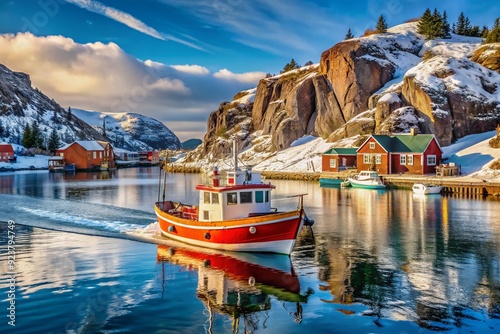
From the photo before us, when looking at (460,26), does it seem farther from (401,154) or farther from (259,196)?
(259,196)

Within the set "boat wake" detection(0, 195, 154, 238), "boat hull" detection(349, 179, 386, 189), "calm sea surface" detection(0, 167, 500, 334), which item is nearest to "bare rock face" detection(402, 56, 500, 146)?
"boat hull" detection(349, 179, 386, 189)

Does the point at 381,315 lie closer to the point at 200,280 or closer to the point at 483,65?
the point at 200,280

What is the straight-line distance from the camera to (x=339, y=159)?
89.7 meters

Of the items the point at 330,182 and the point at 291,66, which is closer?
the point at 330,182

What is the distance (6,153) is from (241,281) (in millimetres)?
151915

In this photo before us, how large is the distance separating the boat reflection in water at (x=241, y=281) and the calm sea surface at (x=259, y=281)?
0.18ft

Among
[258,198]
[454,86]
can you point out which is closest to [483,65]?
[454,86]

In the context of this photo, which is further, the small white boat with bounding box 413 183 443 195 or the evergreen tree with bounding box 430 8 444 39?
the evergreen tree with bounding box 430 8 444 39

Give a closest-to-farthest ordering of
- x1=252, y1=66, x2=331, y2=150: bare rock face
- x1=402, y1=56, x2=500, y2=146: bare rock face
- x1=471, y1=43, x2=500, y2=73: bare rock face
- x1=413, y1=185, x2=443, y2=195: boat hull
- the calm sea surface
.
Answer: the calm sea surface
x1=413, y1=185, x2=443, y2=195: boat hull
x1=402, y1=56, x2=500, y2=146: bare rock face
x1=471, y1=43, x2=500, y2=73: bare rock face
x1=252, y1=66, x2=331, y2=150: bare rock face

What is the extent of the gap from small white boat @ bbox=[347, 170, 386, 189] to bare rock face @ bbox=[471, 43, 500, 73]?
170 ft

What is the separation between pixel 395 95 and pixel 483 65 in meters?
23.5

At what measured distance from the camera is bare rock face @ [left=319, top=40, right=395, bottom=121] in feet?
378

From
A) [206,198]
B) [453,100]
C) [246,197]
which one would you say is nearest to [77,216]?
[206,198]

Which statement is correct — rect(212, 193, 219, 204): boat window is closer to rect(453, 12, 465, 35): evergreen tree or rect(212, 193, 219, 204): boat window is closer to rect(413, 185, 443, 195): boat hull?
rect(413, 185, 443, 195): boat hull
